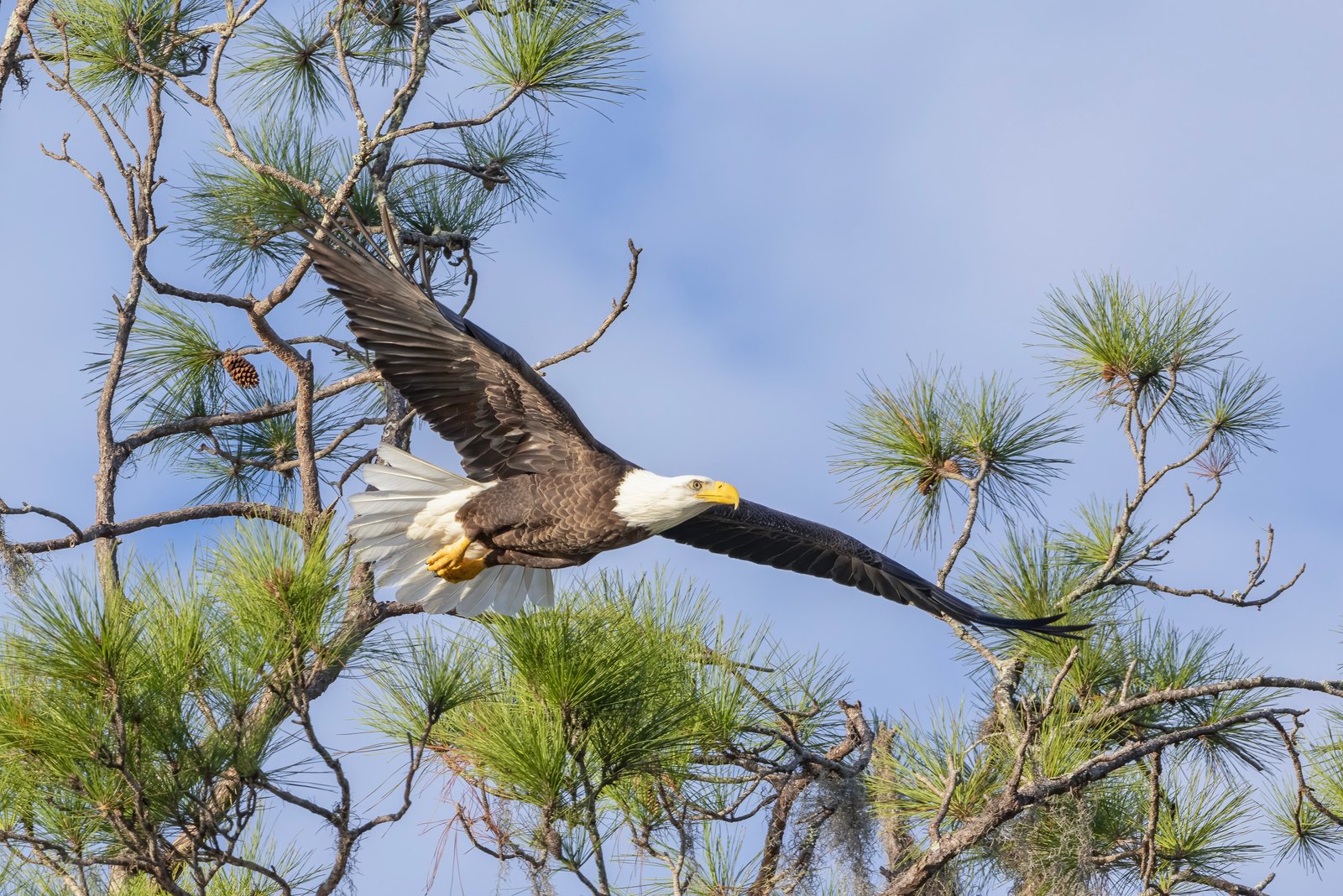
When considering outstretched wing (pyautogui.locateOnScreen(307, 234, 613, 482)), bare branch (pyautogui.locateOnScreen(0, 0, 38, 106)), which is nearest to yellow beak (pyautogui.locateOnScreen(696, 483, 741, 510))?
outstretched wing (pyautogui.locateOnScreen(307, 234, 613, 482))

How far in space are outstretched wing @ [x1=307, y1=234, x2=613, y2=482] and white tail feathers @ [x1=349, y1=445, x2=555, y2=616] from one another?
0.13m

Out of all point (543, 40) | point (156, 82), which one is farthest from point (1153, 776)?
point (156, 82)

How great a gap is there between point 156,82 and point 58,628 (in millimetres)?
2869

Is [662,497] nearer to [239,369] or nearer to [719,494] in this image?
[719,494]

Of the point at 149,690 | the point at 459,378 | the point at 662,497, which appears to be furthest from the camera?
the point at 459,378

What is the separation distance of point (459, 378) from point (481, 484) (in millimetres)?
377

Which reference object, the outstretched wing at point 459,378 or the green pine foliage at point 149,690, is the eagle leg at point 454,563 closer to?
the outstretched wing at point 459,378

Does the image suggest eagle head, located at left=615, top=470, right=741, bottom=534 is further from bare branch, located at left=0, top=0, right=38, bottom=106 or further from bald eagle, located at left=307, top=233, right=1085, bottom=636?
bare branch, located at left=0, top=0, right=38, bottom=106

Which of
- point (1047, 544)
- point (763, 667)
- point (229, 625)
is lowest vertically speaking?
point (229, 625)

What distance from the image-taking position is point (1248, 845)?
14.3ft

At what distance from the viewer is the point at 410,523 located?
462 cm

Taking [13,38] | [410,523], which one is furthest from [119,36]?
[410,523]

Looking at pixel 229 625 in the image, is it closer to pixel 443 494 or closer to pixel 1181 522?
pixel 443 494

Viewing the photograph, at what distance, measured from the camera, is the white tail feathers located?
4570mm
